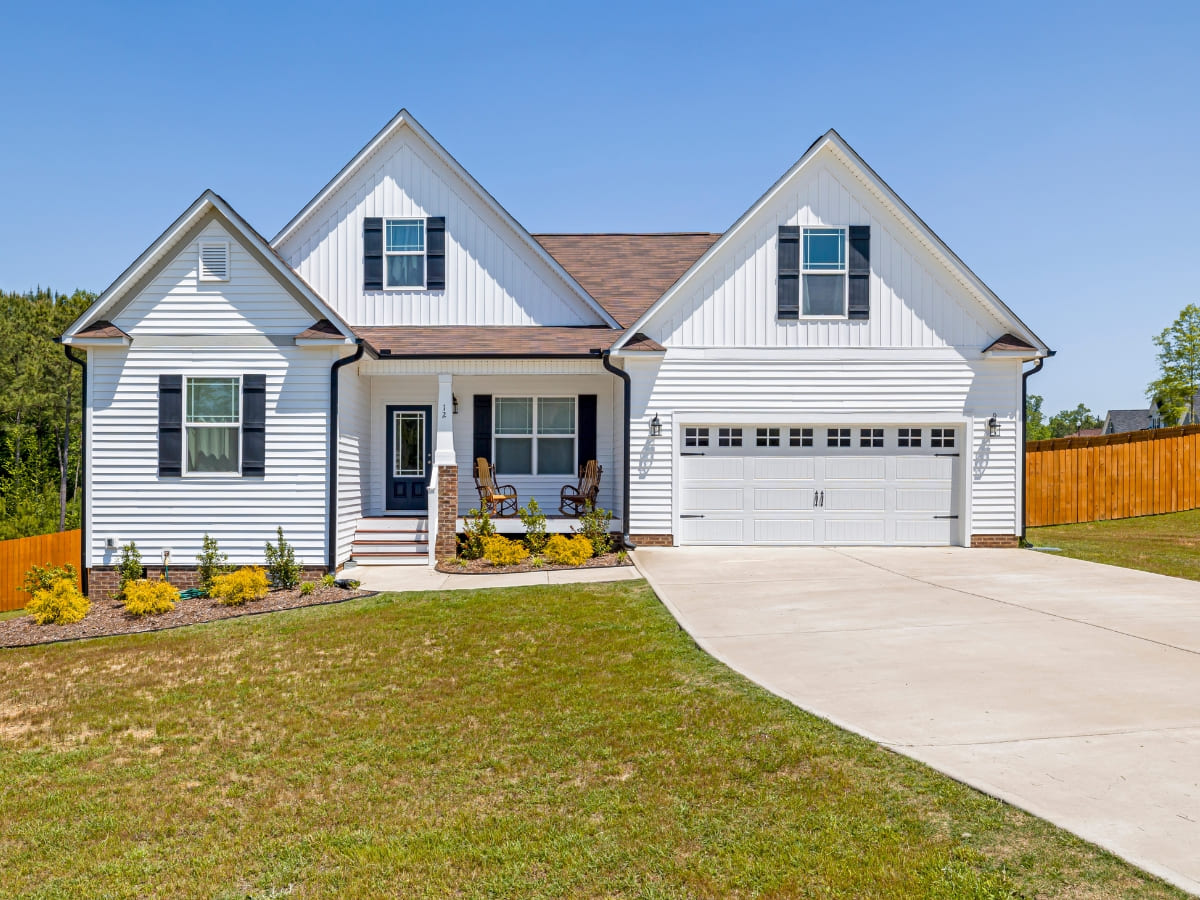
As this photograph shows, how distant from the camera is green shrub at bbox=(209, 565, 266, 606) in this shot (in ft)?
37.1

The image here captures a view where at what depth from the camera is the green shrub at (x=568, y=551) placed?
12.9 m

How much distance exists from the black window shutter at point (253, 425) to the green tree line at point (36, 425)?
29.5 meters

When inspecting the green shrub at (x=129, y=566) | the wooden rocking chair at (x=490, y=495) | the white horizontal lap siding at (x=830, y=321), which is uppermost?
the white horizontal lap siding at (x=830, y=321)

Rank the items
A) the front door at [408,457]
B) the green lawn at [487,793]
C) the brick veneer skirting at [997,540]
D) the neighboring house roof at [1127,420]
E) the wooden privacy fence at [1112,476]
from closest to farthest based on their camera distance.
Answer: the green lawn at [487,793] → the brick veneer skirting at [997,540] → the front door at [408,457] → the wooden privacy fence at [1112,476] → the neighboring house roof at [1127,420]

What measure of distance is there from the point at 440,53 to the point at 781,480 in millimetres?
9771

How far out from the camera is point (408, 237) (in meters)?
15.0

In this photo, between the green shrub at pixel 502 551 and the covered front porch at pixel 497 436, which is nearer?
the green shrub at pixel 502 551

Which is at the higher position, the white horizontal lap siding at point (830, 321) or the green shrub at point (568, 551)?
the white horizontal lap siding at point (830, 321)

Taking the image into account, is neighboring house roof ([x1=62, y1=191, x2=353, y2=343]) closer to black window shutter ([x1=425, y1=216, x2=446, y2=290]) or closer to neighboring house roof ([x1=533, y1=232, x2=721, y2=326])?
black window shutter ([x1=425, y1=216, x2=446, y2=290])

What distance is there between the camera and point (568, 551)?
13.0 meters

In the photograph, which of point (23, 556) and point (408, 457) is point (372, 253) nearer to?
point (408, 457)

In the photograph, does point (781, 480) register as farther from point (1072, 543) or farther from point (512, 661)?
point (512, 661)

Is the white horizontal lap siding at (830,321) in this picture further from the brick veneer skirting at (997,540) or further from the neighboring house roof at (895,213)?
the brick veneer skirting at (997,540)

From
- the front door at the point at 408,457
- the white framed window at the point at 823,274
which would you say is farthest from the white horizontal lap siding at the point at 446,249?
the white framed window at the point at 823,274
